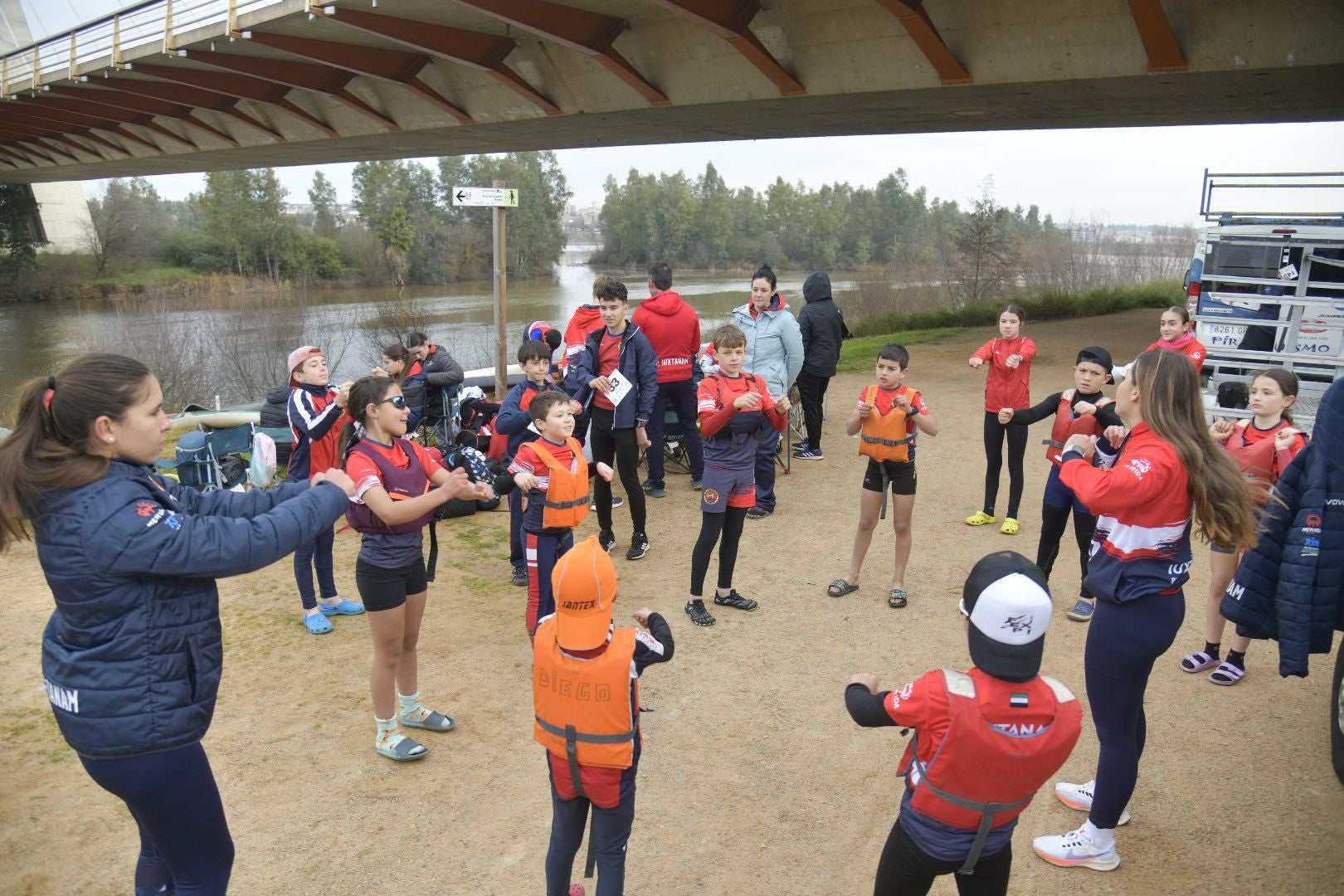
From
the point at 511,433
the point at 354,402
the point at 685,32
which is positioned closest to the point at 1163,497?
the point at 354,402

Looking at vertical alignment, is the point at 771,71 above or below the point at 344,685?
above

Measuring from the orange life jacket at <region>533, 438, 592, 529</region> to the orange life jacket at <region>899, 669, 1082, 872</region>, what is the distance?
9.05 ft

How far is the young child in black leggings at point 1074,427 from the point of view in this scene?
207 inches

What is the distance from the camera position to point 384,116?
49.8 ft

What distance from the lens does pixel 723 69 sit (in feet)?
35.3

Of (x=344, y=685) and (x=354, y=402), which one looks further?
(x=344, y=685)

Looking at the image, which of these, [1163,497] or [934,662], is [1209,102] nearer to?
[934,662]

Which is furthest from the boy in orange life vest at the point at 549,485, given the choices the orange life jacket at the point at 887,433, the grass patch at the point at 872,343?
the grass patch at the point at 872,343

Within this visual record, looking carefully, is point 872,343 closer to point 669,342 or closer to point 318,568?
point 669,342

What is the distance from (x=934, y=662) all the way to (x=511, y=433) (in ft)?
10.6

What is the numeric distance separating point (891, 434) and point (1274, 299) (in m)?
7.68

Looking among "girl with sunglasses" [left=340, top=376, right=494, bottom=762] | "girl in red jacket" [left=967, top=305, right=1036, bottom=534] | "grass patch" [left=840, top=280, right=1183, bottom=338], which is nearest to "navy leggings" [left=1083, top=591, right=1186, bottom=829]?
"girl with sunglasses" [left=340, top=376, right=494, bottom=762]

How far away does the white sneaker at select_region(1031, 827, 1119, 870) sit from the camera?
3.50 meters

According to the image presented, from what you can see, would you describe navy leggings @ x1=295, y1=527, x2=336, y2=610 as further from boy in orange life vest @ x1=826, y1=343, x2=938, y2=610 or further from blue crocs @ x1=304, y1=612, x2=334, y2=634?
boy in orange life vest @ x1=826, y1=343, x2=938, y2=610
